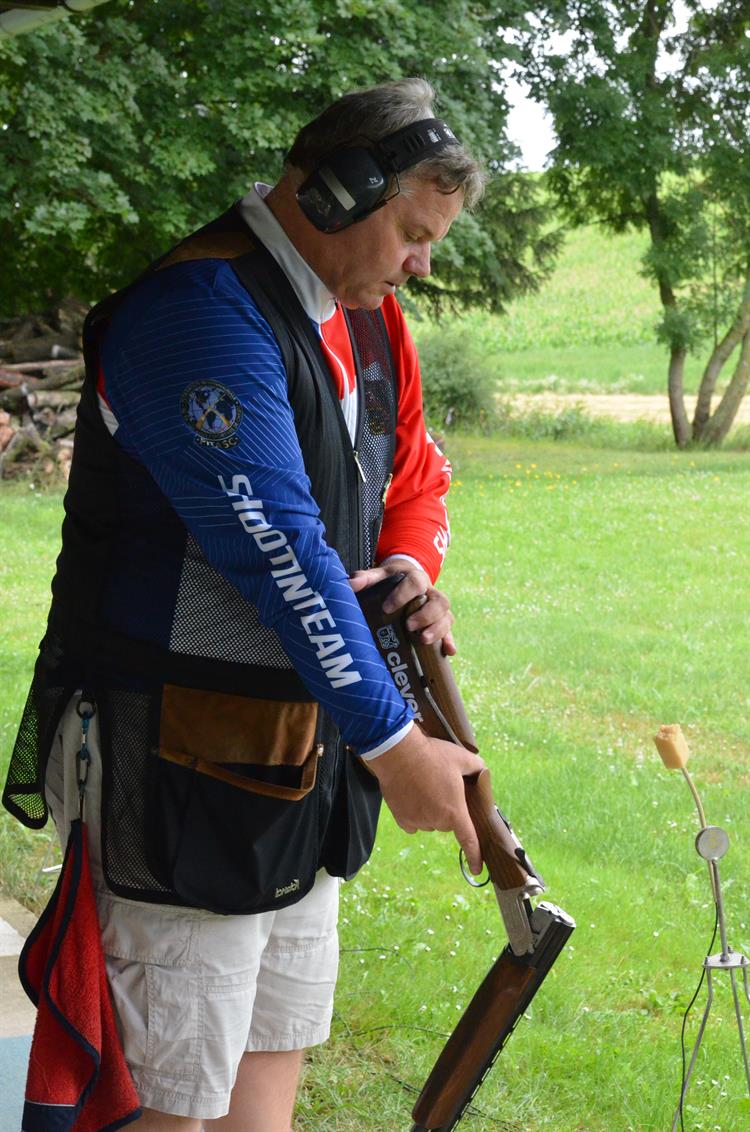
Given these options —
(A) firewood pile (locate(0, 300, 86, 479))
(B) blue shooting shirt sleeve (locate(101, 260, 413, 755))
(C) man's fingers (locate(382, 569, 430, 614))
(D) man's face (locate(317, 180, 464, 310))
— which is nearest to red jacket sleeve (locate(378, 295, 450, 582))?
(C) man's fingers (locate(382, 569, 430, 614))

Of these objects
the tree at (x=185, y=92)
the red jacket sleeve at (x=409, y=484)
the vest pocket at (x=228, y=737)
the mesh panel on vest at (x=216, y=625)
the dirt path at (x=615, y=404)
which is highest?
the tree at (x=185, y=92)

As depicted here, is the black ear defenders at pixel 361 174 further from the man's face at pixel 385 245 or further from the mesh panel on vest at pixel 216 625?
the mesh panel on vest at pixel 216 625

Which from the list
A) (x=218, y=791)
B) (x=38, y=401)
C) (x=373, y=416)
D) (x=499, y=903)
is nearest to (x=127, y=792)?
(x=218, y=791)

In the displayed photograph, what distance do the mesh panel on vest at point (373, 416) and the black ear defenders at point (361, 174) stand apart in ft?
0.90

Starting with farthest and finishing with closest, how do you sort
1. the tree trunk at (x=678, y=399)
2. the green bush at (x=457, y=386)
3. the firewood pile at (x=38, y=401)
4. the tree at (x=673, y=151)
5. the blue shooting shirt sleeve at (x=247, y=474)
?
the green bush at (x=457, y=386) < the tree trunk at (x=678, y=399) < the tree at (x=673, y=151) < the firewood pile at (x=38, y=401) < the blue shooting shirt sleeve at (x=247, y=474)

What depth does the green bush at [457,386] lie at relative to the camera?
73.6 feet

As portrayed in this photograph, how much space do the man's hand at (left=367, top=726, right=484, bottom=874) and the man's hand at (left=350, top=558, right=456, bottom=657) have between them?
1.01ft

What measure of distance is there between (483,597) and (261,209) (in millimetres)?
7345

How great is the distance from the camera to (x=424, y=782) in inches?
65.9

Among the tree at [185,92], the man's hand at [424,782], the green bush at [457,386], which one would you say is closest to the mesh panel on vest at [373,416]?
the man's hand at [424,782]

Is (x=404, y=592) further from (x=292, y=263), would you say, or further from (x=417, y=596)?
(x=292, y=263)

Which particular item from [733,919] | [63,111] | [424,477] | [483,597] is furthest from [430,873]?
[63,111]

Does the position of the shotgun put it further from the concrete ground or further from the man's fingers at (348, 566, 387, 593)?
the concrete ground

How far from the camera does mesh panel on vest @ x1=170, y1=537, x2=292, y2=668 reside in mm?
1845
